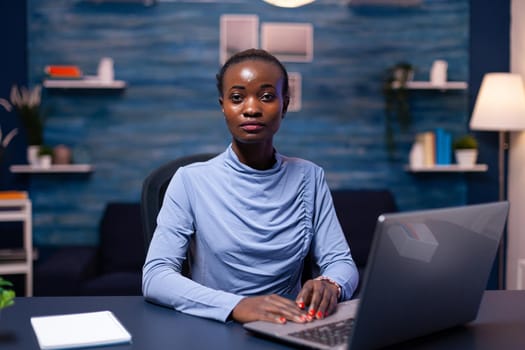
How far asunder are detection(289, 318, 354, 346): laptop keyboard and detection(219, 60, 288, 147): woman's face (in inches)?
20.1

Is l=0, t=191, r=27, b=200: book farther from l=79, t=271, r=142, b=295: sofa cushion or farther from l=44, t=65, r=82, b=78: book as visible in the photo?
l=44, t=65, r=82, b=78: book

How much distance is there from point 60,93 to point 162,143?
0.71 m

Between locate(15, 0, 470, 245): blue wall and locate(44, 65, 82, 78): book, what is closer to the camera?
locate(44, 65, 82, 78): book

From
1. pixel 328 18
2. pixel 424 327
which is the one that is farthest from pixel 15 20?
pixel 424 327

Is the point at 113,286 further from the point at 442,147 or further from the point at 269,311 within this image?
the point at 269,311

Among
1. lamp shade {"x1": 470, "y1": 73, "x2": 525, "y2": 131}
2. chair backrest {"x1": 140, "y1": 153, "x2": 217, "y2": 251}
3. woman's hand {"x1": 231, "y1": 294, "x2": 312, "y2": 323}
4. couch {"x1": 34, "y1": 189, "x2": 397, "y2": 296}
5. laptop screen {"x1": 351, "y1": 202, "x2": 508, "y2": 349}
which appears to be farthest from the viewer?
lamp shade {"x1": 470, "y1": 73, "x2": 525, "y2": 131}

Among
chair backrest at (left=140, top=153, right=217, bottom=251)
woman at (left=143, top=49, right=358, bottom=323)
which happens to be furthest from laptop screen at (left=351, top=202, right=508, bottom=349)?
chair backrest at (left=140, top=153, right=217, bottom=251)

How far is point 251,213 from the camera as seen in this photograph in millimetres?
1684

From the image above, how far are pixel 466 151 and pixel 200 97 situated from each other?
1.72 metres

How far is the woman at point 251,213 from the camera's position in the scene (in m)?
1.60

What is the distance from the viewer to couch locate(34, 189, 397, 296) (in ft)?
12.4

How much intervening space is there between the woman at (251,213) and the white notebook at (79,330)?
177 mm

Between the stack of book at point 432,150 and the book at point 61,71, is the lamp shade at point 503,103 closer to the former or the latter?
the stack of book at point 432,150

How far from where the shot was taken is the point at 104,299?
61.9 inches
